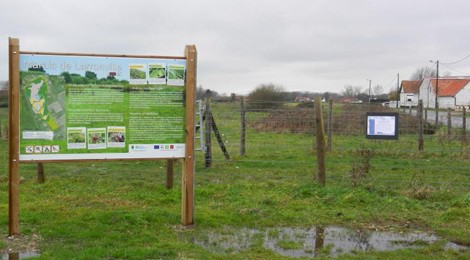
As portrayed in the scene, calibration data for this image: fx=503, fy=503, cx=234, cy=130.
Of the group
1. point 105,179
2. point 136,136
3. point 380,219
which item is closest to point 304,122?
point 105,179

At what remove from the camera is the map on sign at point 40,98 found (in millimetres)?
6105

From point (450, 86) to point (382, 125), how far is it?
8100 centimetres

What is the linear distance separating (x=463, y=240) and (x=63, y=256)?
4.82 m

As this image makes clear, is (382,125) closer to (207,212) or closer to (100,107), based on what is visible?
(207,212)

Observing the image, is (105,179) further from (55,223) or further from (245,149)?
(245,149)

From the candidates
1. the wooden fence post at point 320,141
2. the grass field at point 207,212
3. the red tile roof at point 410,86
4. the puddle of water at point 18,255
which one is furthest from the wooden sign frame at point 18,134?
the red tile roof at point 410,86

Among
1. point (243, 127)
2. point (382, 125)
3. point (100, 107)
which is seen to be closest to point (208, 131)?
point (243, 127)

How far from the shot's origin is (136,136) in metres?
6.55

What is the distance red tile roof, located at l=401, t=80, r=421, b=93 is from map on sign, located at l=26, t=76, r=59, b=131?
325ft

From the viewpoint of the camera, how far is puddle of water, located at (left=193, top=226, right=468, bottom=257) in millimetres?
5918

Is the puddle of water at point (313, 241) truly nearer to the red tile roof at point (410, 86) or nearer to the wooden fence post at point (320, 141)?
the wooden fence post at point (320, 141)

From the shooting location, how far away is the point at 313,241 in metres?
6.31

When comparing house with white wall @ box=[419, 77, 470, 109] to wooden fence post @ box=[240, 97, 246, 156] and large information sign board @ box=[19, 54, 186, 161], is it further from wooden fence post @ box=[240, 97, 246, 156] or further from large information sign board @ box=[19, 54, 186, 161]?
large information sign board @ box=[19, 54, 186, 161]

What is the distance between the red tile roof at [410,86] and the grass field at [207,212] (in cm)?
9160
